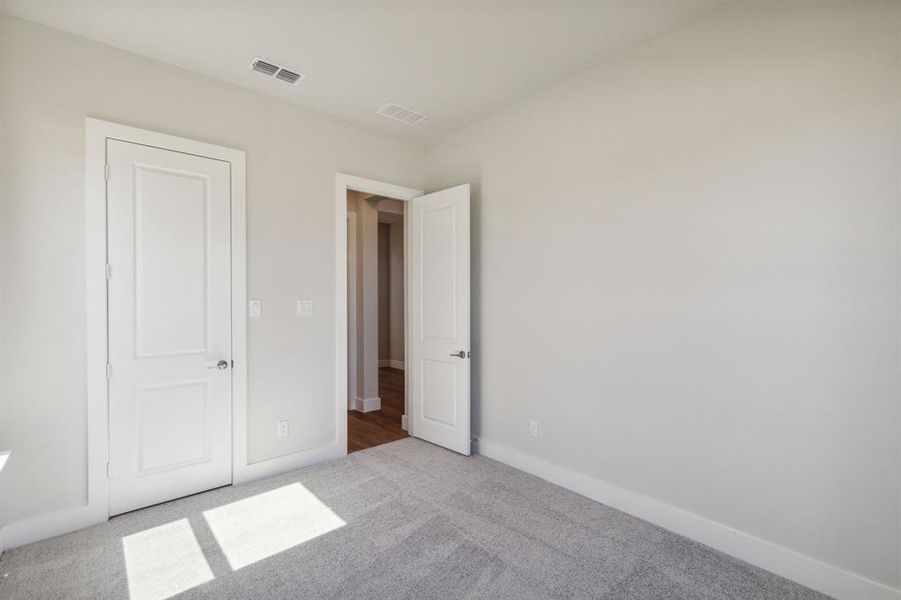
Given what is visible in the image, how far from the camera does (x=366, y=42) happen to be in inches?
95.9

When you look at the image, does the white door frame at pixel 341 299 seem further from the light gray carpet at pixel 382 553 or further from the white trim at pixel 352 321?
the white trim at pixel 352 321

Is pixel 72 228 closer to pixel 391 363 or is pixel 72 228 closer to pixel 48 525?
pixel 48 525

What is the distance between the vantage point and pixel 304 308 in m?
3.26

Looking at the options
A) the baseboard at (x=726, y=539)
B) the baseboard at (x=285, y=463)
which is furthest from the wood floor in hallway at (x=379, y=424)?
the baseboard at (x=726, y=539)

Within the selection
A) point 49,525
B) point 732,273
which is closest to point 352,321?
point 49,525

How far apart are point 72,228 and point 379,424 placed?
306cm

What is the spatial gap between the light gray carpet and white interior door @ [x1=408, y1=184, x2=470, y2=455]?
2.60ft

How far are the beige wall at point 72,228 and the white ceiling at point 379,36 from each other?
171mm

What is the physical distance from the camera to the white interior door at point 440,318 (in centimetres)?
346

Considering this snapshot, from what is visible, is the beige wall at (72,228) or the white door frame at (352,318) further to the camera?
the white door frame at (352,318)

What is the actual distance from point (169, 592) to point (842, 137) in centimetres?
369

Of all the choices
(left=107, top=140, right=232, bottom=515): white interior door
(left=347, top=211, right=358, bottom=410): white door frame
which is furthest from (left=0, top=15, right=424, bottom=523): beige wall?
(left=347, top=211, right=358, bottom=410): white door frame

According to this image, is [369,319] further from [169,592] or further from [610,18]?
[610,18]

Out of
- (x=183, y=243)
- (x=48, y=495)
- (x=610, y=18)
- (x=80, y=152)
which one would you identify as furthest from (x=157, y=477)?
(x=610, y=18)
